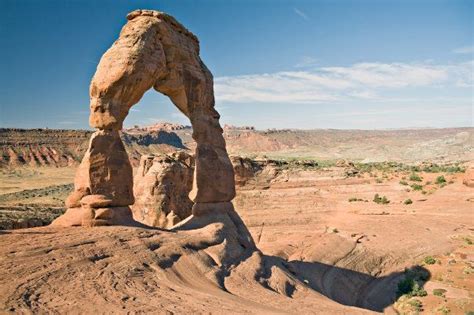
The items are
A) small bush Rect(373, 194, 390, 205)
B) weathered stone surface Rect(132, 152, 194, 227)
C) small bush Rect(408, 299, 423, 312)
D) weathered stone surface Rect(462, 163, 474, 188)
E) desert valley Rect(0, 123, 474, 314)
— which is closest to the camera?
desert valley Rect(0, 123, 474, 314)

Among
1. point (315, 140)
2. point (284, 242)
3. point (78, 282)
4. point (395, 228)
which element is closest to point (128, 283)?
point (78, 282)

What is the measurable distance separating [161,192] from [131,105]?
313 inches

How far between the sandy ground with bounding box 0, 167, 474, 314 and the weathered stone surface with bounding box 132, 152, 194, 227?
4.90m

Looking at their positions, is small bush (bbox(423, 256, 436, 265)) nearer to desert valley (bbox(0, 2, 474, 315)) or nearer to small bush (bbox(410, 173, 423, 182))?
desert valley (bbox(0, 2, 474, 315))

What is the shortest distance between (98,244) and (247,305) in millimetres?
3716

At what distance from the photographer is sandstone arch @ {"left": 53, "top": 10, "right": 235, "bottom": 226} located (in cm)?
1182

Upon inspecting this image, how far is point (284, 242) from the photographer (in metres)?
21.7

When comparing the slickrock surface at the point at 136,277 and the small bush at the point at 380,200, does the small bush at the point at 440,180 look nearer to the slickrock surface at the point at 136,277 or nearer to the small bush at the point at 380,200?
the small bush at the point at 380,200

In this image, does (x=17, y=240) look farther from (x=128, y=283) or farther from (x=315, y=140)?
(x=315, y=140)

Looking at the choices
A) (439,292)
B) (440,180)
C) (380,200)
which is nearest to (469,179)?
(440,180)

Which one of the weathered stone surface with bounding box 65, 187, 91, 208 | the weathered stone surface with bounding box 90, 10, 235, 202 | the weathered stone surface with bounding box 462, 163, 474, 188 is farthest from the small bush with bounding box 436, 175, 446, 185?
the weathered stone surface with bounding box 65, 187, 91, 208

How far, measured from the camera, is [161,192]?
789 inches

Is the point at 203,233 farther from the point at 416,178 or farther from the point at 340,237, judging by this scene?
the point at 416,178

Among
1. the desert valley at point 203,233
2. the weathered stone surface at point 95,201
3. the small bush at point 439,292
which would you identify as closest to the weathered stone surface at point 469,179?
the desert valley at point 203,233
